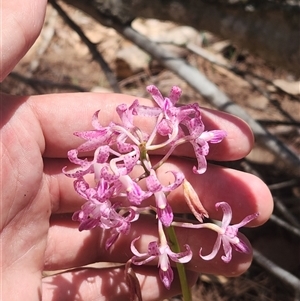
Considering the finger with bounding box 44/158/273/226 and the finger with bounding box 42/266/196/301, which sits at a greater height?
the finger with bounding box 44/158/273/226

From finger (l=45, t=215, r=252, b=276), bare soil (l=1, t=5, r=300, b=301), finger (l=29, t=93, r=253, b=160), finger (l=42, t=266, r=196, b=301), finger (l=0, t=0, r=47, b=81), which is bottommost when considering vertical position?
bare soil (l=1, t=5, r=300, b=301)

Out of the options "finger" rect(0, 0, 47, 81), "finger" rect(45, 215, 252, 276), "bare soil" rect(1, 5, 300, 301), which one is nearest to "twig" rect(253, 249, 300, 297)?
"finger" rect(45, 215, 252, 276)

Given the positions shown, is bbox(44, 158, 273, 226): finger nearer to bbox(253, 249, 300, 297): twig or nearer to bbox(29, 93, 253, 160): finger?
bbox(29, 93, 253, 160): finger

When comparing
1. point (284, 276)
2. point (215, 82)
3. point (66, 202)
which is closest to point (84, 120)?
point (66, 202)

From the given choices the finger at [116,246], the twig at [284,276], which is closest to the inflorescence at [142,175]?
the finger at [116,246]

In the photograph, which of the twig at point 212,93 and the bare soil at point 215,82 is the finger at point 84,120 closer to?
the twig at point 212,93

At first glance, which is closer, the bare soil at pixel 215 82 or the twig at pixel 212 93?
the twig at pixel 212 93

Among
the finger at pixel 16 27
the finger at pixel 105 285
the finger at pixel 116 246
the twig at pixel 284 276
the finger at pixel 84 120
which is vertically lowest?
the twig at pixel 284 276

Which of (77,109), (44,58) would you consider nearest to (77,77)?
(44,58)

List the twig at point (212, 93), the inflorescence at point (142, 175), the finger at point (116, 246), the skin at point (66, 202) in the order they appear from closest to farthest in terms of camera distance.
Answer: the inflorescence at point (142, 175) < the skin at point (66, 202) < the finger at point (116, 246) < the twig at point (212, 93)
